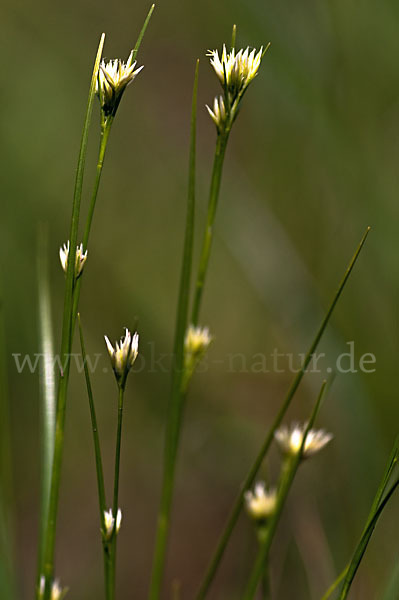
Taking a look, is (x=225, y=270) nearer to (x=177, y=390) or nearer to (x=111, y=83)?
(x=177, y=390)

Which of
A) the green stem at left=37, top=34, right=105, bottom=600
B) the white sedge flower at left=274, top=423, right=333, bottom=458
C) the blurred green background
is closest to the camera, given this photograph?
the green stem at left=37, top=34, right=105, bottom=600

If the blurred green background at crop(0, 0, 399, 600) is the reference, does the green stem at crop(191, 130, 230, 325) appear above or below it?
below

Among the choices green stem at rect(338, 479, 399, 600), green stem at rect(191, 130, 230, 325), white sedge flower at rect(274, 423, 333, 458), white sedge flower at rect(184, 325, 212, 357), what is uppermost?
green stem at rect(191, 130, 230, 325)

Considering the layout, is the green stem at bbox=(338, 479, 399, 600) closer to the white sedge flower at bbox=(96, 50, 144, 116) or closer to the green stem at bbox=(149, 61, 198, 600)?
the green stem at bbox=(149, 61, 198, 600)

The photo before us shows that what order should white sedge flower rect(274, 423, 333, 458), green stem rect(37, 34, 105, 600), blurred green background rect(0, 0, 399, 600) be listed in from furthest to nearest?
blurred green background rect(0, 0, 399, 600) < white sedge flower rect(274, 423, 333, 458) < green stem rect(37, 34, 105, 600)

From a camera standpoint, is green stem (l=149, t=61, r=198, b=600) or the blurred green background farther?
the blurred green background

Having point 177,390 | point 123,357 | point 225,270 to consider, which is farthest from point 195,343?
point 225,270

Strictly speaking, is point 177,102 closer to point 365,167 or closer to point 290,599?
point 365,167

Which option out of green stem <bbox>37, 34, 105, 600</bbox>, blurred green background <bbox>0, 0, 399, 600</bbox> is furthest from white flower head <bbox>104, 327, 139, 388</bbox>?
blurred green background <bbox>0, 0, 399, 600</bbox>
